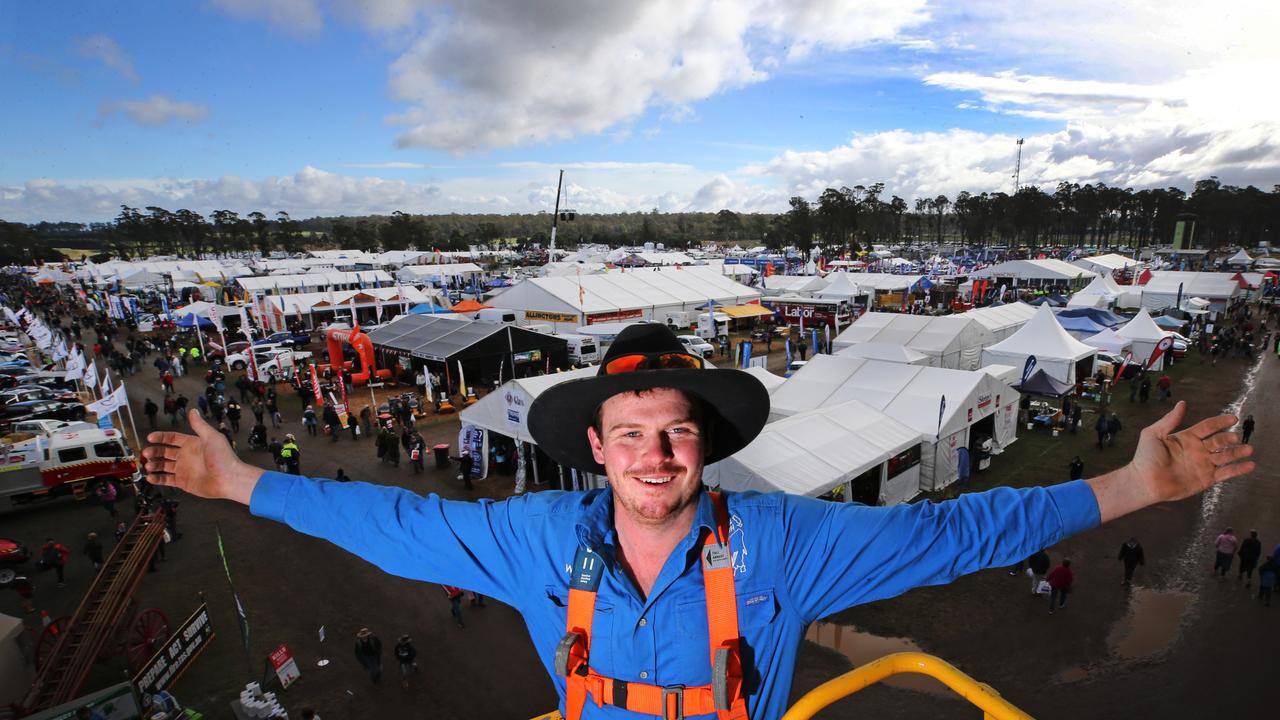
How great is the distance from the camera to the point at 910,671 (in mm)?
1822

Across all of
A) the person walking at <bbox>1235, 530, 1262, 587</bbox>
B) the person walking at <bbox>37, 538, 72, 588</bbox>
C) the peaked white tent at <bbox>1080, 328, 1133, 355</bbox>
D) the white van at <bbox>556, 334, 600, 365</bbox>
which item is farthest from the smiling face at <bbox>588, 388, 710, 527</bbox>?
the peaked white tent at <bbox>1080, 328, 1133, 355</bbox>

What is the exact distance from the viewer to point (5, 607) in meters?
9.61

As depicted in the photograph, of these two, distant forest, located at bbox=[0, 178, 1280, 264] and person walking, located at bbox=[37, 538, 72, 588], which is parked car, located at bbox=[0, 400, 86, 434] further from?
distant forest, located at bbox=[0, 178, 1280, 264]

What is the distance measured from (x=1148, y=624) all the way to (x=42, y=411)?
1125 inches

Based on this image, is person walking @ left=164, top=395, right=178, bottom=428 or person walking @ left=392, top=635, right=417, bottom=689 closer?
person walking @ left=392, top=635, right=417, bottom=689

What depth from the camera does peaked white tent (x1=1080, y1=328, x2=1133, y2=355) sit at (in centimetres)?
2202

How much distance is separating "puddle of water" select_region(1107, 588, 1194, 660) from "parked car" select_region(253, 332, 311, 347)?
29.8 meters

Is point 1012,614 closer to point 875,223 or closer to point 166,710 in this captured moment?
point 166,710

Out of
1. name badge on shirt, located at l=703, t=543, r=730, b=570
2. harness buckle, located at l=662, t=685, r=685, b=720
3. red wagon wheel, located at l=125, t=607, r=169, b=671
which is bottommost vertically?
red wagon wheel, located at l=125, t=607, r=169, b=671

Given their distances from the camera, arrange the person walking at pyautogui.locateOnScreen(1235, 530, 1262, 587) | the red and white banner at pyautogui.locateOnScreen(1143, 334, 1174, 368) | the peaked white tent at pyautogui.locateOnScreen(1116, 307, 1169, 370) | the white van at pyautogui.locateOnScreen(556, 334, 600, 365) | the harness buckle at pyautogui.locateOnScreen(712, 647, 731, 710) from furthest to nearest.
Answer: the white van at pyautogui.locateOnScreen(556, 334, 600, 365) < the peaked white tent at pyautogui.locateOnScreen(1116, 307, 1169, 370) < the red and white banner at pyautogui.locateOnScreen(1143, 334, 1174, 368) < the person walking at pyautogui.locateOnScreen(1235, 530, 1262, 587) < the harness buckle at pyautogui.locateOnScreen(712, 647, 731, 710)

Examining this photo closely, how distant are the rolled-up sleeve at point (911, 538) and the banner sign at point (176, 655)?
792cm

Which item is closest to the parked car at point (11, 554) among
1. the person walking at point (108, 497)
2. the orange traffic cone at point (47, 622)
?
the orange traffic cone at point (47, 622)

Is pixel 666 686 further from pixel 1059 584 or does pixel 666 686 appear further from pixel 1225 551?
pixel 1225 551

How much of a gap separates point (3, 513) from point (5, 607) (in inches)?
191
